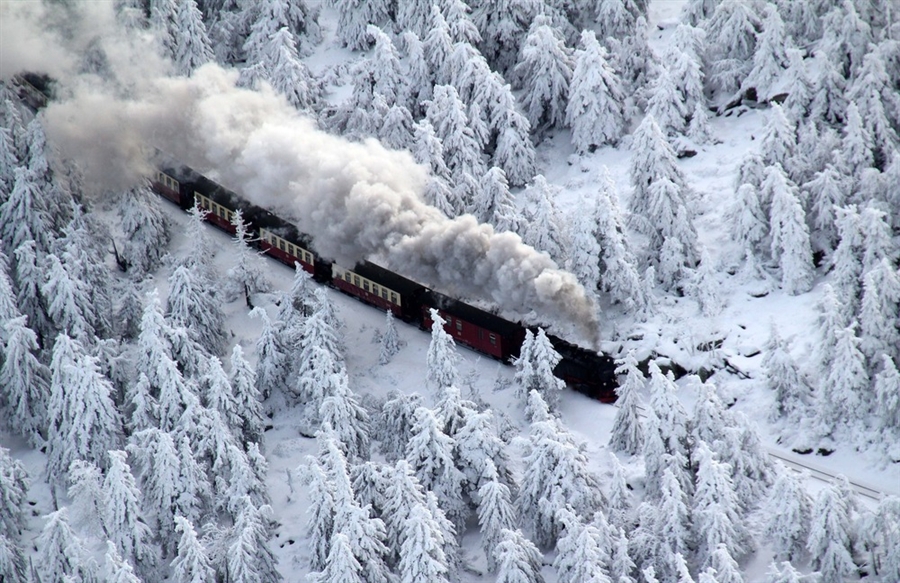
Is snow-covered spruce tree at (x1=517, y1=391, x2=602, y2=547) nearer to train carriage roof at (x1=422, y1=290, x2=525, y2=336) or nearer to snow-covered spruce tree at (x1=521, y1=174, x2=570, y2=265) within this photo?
train carriage roof at (x1=422, y1=290, x2=525, y2=336)

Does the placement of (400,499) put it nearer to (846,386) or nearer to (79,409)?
(79,409)

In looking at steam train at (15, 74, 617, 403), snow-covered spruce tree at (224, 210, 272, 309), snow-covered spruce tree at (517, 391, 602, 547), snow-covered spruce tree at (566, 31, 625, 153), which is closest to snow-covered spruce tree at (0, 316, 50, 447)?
snow-covered spruce tree at (224, 210, 272, 309)

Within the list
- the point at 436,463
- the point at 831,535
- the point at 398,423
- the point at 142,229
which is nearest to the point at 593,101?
the point at 398,423

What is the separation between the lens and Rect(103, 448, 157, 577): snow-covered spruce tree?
4478 cm

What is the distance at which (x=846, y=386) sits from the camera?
46.0 metres

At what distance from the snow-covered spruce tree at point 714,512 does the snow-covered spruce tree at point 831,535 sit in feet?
8.71

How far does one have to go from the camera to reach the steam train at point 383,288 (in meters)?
51.6

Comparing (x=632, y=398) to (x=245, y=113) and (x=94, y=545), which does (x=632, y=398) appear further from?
(x=245, y=113)

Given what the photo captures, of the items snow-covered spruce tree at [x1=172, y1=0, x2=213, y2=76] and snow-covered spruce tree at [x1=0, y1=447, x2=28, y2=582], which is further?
snow-covered spruce tree at [x1=172, y1=0, x2=213, y2=76]

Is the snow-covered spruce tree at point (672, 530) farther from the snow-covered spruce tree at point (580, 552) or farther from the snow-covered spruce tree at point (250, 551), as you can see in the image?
the snow-covered spruce tree at point (250, 551)

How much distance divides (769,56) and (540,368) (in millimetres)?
25266

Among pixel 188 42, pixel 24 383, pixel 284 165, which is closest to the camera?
pixel 24 383

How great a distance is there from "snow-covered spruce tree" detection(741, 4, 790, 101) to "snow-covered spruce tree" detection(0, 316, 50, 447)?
130ft

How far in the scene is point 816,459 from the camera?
1869 inches
